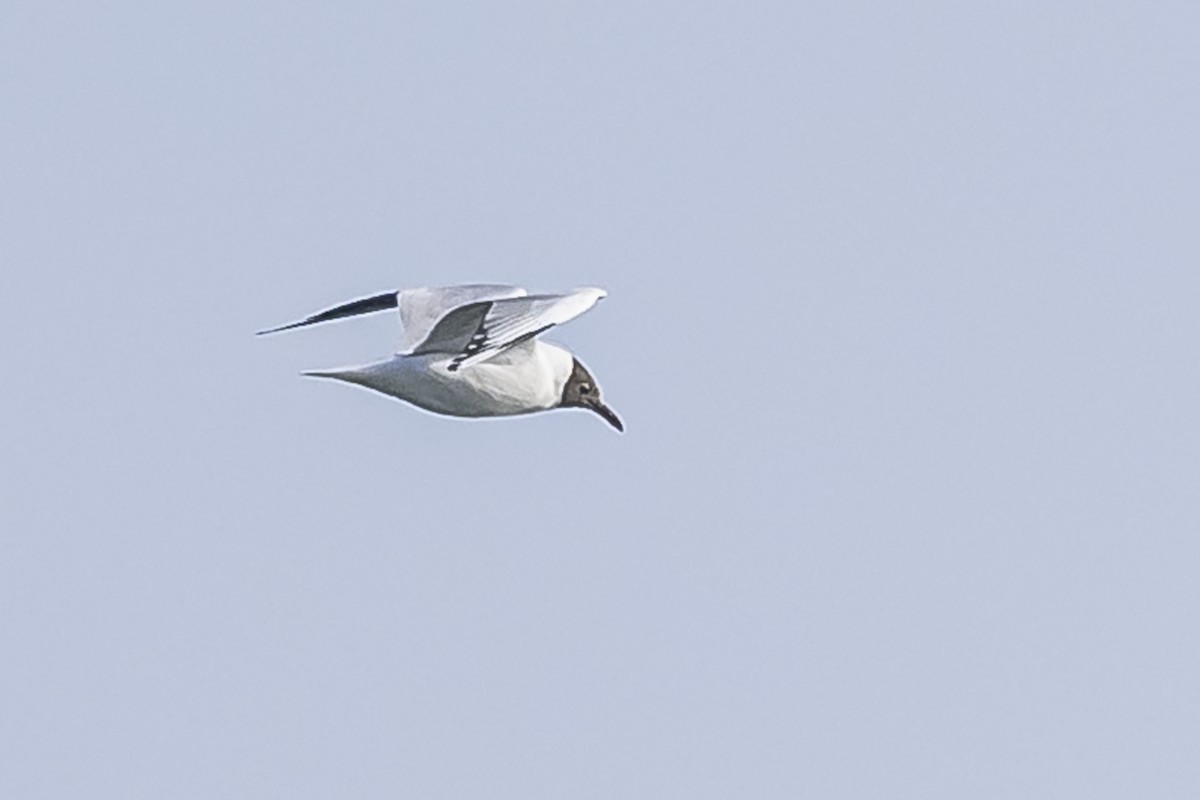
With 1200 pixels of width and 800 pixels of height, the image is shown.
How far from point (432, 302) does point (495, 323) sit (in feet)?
2.05

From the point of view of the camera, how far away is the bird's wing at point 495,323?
17328 mm

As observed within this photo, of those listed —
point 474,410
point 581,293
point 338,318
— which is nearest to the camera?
point 581,293

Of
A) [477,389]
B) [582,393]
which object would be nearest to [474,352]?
[477,389]

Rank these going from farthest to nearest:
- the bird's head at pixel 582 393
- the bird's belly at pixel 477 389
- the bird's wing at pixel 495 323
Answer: the bird's head at pixel 582 393
the bird's belly at pixel 477 389
the bird's wing at pixel 495 323

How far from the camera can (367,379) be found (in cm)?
1845

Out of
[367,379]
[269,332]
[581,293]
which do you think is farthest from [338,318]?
[581,293]

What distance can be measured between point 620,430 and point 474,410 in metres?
2.59

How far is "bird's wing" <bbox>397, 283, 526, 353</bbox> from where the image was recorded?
17.9m

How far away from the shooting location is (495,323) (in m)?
17.7

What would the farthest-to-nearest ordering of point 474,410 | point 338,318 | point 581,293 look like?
point 338,318, point 474,410, point 581,293

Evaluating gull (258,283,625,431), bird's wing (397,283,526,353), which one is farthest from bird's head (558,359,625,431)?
bird's wing (397,283,526,353)

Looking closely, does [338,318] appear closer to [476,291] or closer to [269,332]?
[269,332]

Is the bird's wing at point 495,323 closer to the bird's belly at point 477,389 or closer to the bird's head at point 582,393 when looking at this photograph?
the bird's belly at point 477,389

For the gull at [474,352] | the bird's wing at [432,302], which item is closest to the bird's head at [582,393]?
the gull at [474,352]
